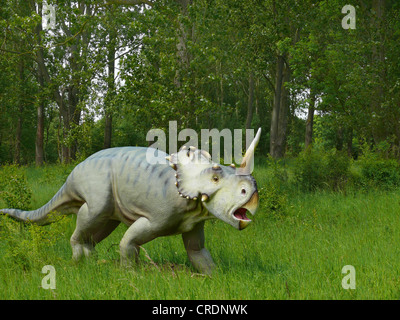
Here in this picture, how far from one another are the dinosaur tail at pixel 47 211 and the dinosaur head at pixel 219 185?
1.40 m

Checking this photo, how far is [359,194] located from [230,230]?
3.48 meters

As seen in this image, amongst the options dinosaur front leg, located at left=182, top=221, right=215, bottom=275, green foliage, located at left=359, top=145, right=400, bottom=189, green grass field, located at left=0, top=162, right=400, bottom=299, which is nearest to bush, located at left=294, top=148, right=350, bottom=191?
green foliage, located at left=359, top=145, right=400, bottom=189

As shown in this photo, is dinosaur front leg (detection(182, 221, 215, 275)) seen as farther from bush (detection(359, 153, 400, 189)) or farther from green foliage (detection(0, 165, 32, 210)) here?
bush (detection(359, 153, 400, 189))

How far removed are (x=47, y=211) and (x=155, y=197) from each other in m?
1.46

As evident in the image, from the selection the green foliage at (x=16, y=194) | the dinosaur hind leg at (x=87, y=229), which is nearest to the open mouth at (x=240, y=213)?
the dinosaur hind leg at (x=87, y=229)

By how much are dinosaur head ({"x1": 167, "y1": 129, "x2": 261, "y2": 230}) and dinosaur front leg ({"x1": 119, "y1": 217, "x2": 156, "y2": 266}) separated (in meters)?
0.50

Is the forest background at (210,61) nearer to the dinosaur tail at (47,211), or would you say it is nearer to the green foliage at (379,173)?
the green foliage at (379,173)

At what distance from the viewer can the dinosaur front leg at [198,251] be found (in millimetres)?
3771

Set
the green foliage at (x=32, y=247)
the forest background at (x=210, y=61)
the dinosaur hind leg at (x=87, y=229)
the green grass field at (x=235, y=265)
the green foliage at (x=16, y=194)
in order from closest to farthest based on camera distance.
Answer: the green grass field at (x=235, y=265) < the dinosaur hind leg at (x=87, y=229) < the green foliage at (x=32, y=247) < the green foliage at (x=16, y=194) < the forest background at (x=210, y=61)

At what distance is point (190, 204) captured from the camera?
3412mm

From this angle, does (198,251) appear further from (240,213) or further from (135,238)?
(240,213)

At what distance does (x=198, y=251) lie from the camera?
150 inches
